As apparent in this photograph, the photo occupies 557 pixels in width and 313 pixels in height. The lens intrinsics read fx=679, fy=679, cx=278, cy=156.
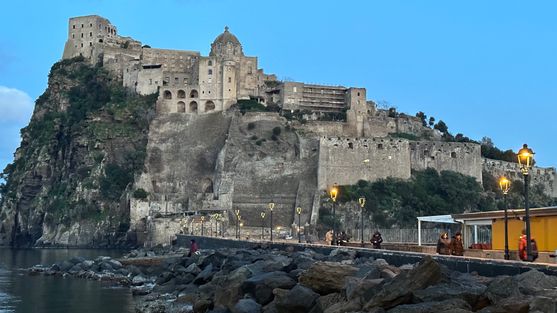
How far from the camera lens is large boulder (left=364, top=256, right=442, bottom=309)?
13086 millimetres

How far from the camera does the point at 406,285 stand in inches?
525

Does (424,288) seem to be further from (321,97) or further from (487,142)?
(487,142)

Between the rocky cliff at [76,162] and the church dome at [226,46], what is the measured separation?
35.4 ft

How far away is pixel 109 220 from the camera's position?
7525 cm

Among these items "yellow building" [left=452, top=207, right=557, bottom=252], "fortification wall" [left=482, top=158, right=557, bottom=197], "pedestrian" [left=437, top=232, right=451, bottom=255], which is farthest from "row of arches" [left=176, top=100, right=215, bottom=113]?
A: "pedestrian" [left=437, top=232, right=451, bottom=255]

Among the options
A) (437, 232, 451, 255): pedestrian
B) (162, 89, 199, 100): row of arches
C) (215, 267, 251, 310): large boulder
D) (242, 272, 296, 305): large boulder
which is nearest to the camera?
(242, 272, 296, 305): large boulder

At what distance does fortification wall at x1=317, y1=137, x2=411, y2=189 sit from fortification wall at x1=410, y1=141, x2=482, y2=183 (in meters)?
2.17

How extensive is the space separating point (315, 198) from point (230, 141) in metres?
12.4

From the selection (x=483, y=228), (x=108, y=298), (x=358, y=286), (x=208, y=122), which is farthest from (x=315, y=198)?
(x=358, y=286)

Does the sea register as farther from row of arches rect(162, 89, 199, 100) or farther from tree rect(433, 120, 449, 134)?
tree rect(433, 120, 449, 134)

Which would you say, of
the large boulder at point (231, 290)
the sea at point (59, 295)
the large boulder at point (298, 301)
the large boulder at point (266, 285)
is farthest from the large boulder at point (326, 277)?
the sea at point (59, 295)

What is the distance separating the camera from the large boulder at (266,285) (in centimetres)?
1783

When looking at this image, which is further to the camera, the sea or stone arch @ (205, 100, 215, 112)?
stone arch @ (205, 100, 215, 112)

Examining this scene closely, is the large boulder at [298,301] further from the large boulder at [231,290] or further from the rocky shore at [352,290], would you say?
the large boulder at [231,290]
